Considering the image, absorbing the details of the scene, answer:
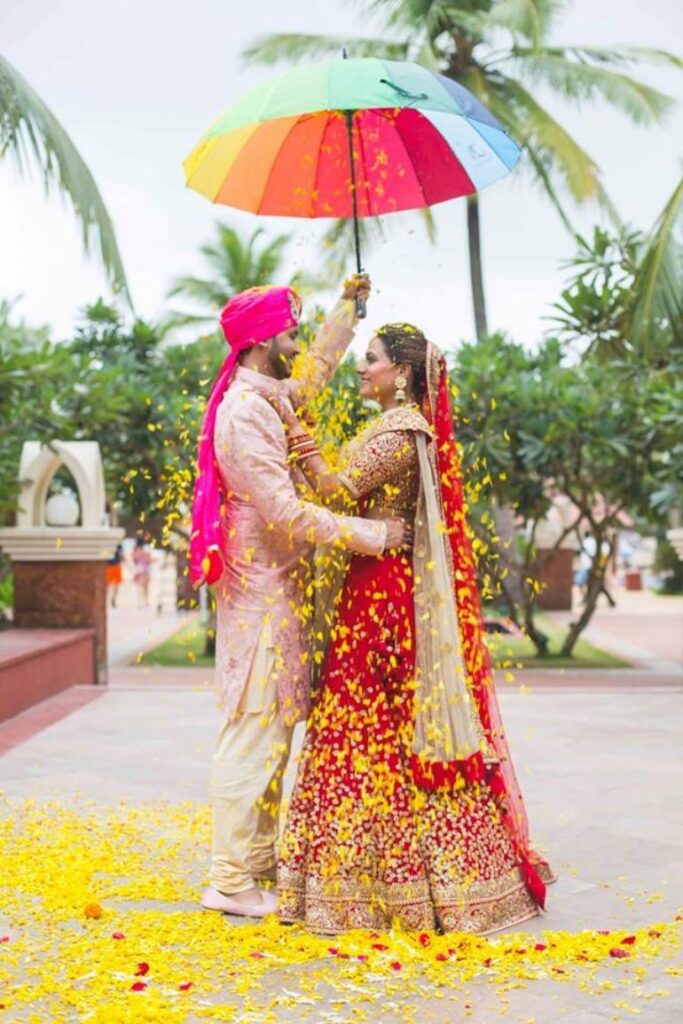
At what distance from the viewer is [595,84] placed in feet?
62.5

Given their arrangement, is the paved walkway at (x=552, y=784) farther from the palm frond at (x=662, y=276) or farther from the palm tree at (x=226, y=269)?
the palm tree at (x=226, y=269)

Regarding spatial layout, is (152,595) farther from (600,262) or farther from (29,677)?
(29,677)

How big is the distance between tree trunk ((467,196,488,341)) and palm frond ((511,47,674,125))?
232 centimetres

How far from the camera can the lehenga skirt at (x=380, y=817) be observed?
397 cm

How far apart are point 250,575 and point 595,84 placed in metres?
16.7

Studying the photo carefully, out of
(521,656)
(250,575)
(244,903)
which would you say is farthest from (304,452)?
(521,656)

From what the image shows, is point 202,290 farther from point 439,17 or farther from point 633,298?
point 633,298

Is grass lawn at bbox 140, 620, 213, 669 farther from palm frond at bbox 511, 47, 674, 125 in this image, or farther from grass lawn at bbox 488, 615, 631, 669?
palm frond at bbox 511, 47, 674, 125

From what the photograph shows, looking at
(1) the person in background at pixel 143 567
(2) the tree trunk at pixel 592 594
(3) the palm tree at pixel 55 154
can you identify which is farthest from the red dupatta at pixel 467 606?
(1) the person in background at pixel 143 567

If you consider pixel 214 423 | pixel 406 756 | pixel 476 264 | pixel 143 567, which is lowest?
pixel 406 756

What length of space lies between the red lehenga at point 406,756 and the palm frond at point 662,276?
7193 millimetres

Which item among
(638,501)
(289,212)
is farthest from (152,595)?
(289,212)

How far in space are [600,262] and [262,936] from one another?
1009cm

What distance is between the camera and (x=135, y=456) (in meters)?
13.9
